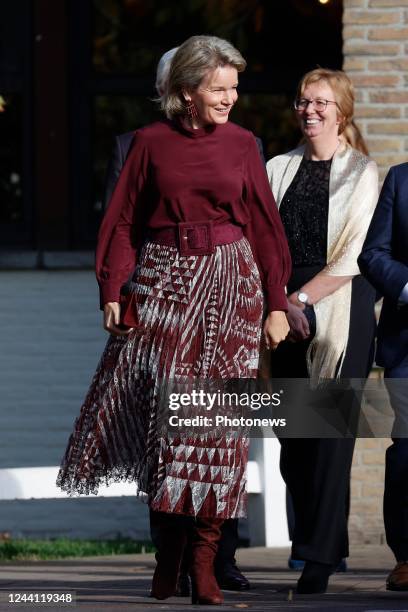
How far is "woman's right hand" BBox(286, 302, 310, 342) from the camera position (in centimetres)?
671

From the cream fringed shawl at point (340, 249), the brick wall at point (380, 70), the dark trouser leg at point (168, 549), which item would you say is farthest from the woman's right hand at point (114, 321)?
the brick wall at point (380, 70)

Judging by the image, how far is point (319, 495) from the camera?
6590mm

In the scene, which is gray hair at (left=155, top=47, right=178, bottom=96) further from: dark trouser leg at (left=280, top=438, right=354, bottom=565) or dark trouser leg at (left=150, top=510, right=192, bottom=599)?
dark trouser leg at (left=150, top=510, right=192, bottom=599)

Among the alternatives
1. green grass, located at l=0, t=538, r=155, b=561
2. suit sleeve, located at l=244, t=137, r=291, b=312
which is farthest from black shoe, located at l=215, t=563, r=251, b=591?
green grass, located at l=0, t=538, r=155, b=561

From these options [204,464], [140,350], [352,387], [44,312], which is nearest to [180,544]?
[204,464]

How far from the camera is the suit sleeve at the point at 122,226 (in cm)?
600

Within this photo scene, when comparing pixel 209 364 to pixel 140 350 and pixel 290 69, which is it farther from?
pixel 290 69

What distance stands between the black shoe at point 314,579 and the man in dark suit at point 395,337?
24 centimetres

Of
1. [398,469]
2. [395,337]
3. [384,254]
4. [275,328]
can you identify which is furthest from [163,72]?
[398,469]

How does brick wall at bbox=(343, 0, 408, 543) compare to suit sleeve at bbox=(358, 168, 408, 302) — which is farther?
brick wall at bbox=(343, 0, 408, 543)

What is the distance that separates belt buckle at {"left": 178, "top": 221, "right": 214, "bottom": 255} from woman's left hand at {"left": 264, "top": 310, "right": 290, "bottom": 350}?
334mm

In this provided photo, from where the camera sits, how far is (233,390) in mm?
5887

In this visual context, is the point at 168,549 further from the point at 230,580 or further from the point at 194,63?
the point at 194,63

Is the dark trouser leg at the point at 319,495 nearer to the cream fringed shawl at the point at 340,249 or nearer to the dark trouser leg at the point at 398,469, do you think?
the dark trouser leg at the point at 398,469
